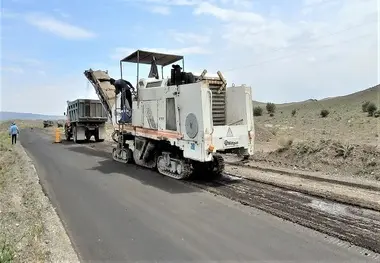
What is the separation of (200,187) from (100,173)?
3.73 metres

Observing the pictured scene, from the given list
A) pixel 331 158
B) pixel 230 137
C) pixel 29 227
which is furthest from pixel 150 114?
pixel 331 158

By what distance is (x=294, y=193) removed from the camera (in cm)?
870

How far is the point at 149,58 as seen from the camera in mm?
13203

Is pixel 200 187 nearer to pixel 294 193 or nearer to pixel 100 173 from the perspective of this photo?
pixel 294 193

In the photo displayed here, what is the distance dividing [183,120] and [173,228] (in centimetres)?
425

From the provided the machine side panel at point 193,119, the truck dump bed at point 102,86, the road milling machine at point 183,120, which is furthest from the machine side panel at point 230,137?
the truck dump bed at point 102,86

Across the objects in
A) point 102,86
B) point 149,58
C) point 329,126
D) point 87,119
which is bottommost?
point 329,126

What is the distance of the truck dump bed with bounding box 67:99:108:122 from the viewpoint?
23.4 meters

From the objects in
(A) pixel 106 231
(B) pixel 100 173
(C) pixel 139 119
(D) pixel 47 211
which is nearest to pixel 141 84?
(C) pixel 139 119

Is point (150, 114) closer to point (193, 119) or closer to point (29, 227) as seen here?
point (193, 119)

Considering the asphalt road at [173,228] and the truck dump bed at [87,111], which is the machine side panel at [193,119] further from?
the truck dump bed at [87,111]

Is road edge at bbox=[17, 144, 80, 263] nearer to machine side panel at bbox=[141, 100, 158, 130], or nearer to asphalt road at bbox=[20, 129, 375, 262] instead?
asphalt road at bbox=[20, 129, 375, 262]

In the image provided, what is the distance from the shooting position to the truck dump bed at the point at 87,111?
2342 cm

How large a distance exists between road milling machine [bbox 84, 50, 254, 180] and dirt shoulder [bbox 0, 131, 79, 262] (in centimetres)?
364
